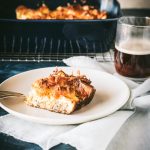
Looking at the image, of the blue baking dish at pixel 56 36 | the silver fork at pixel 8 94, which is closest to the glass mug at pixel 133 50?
the blue baking dish at pixel 56 36

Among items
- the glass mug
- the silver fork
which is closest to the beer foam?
the glass mug

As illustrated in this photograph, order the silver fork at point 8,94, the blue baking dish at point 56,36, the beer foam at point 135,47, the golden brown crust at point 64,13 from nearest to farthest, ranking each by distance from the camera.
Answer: the silver fork at point 8,94
the beer foam at point 135,47
the blue baking dish at point 56,36
the golden brown crust at point 64,13

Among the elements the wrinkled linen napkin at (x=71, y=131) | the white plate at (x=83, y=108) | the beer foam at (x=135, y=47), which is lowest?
the wrinkled linen napkin at (x=71, y=131)

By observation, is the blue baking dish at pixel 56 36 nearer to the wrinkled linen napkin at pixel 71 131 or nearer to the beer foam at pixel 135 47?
the beer foam at pixel 135 47

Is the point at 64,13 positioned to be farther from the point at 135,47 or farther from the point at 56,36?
the point at 135,47

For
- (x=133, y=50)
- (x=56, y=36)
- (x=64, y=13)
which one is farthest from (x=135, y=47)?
(x=64, y=13)

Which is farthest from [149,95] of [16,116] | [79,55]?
[79,55]

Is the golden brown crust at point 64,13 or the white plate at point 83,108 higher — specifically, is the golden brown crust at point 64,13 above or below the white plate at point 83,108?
above
